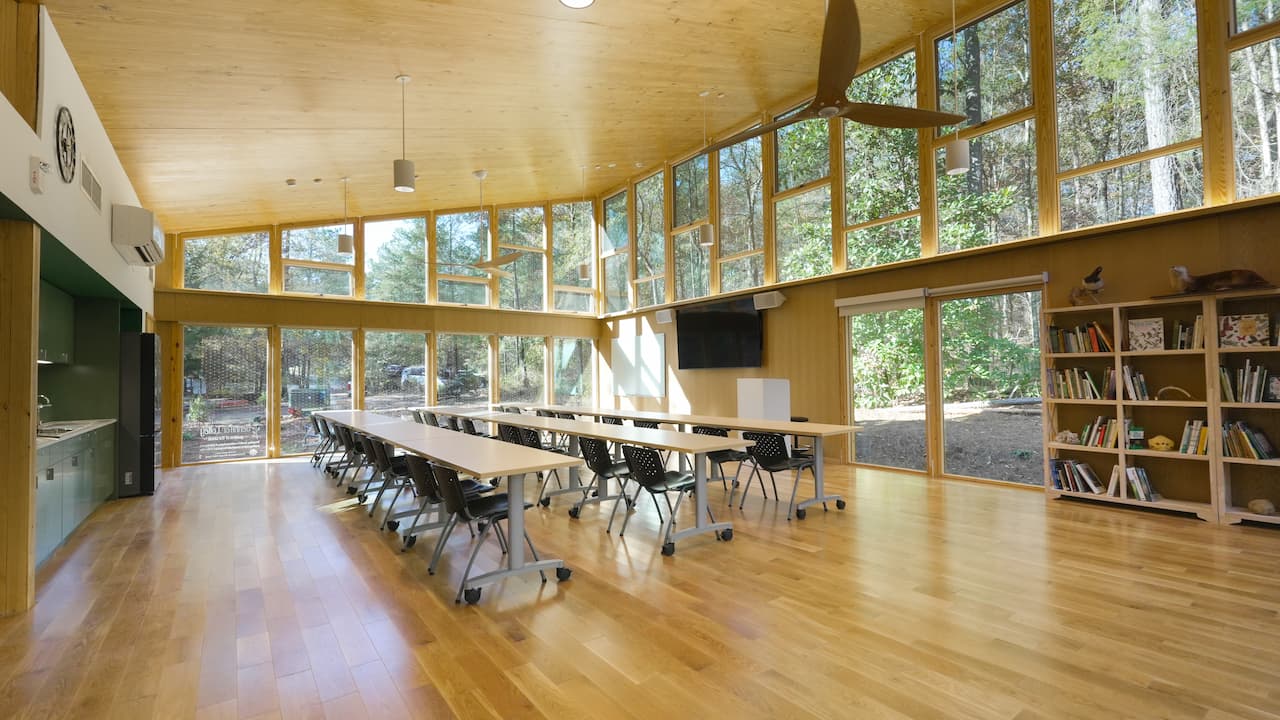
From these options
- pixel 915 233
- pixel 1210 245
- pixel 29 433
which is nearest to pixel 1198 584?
pixel 1210 245

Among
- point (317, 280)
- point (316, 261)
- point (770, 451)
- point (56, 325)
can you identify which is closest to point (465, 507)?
point (770, 451)

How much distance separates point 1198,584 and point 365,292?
11.0 m

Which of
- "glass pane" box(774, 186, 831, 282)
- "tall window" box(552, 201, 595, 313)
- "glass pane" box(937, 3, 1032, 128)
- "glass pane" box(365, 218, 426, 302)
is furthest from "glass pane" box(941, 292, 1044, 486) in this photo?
"glass pane" box(365, 218, 426, 302)

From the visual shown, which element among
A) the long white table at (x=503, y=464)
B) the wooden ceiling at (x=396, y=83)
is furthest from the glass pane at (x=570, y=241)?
the long white table at (x=503, y=464)

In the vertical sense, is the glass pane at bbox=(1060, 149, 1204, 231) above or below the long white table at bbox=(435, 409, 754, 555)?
above

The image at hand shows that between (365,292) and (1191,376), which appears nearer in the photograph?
(1191,376)

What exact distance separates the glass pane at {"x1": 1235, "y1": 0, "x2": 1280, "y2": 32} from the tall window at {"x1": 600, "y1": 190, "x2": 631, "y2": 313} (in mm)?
8597

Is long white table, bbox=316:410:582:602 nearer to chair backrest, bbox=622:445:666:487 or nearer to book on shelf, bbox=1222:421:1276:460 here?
chair backrest, bbox=622:445:666:487

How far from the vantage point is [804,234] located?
8469mm

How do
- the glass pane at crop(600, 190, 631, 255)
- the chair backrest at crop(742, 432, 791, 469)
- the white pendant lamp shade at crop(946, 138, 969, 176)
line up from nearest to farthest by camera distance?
the chair backrest at crop(742, 432, 791, 469) < the white pendant lamp shade at crop(946, 138, 969, 176) < the glass pane at crop(600, 190, 631, 255)

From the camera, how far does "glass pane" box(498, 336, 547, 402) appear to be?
38.7ft

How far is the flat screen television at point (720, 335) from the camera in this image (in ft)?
29.9

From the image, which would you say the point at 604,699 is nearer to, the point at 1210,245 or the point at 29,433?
the point at 29,433

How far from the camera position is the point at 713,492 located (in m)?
6.38
